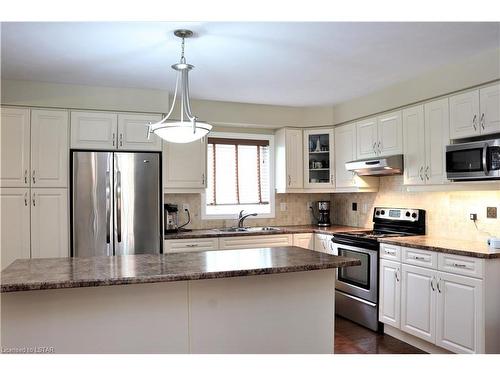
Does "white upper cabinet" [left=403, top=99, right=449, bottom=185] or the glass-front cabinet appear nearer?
"white upper cabinet" [left=403, top=99, right=449, bottom=185]

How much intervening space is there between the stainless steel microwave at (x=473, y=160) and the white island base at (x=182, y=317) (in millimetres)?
1429

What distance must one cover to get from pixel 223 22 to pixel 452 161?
214 centimetres

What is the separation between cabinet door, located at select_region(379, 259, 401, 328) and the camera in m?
3.73

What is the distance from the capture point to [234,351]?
255cm

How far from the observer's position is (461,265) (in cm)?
315

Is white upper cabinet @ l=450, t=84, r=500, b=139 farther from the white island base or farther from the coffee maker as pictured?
the coffee maker

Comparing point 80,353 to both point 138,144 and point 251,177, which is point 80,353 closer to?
point 138,144

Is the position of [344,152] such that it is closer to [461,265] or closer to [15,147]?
[461,265]

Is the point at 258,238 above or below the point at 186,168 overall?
below

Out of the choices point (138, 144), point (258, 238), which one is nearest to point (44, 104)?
point (138, 144)

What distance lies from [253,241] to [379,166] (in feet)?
5.06

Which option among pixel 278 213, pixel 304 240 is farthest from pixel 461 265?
pixel 278 213

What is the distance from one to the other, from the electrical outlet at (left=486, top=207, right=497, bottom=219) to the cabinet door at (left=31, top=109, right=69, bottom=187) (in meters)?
3.74

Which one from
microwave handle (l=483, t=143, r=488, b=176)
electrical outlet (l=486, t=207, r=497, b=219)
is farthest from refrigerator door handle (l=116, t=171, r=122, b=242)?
electrical outlet (l=486, t=207, r=497, b=219)
